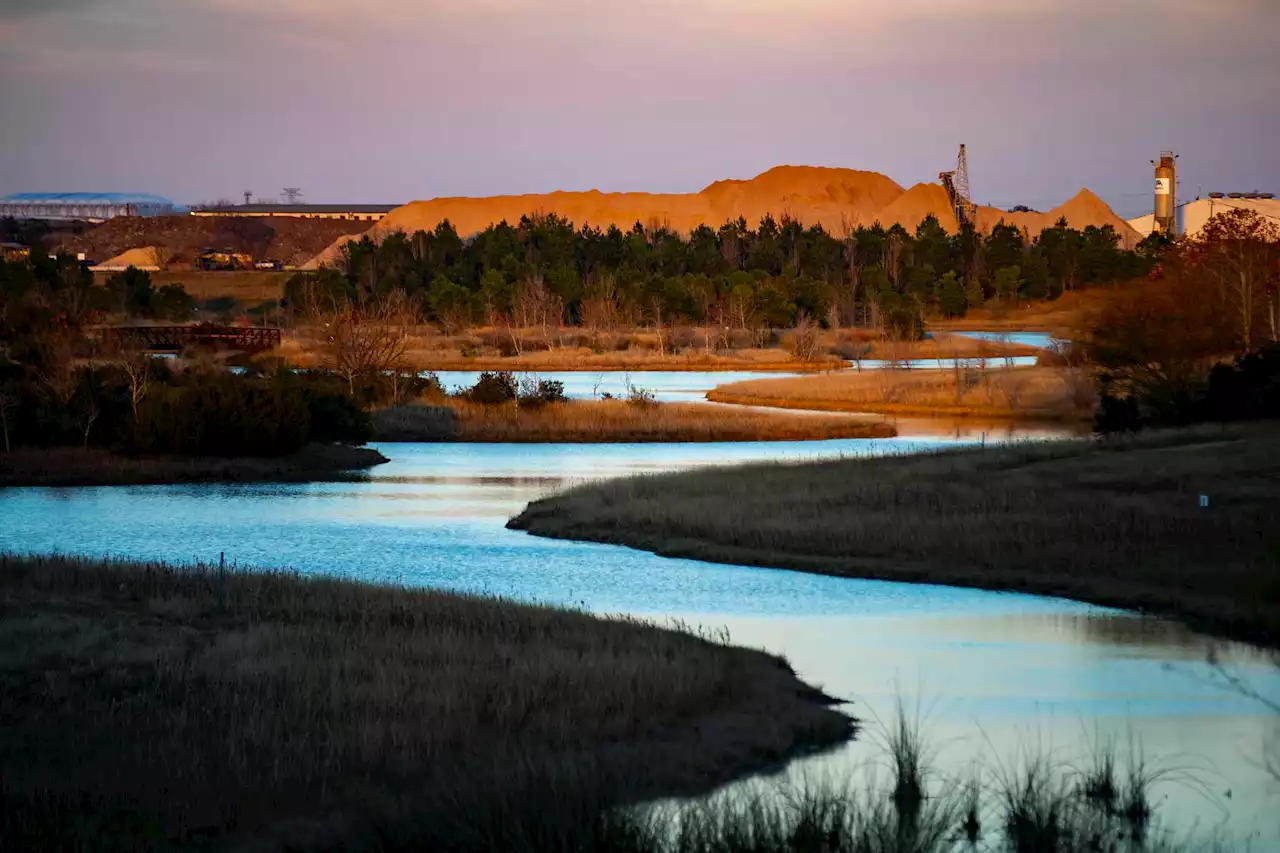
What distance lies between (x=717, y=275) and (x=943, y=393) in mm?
80226

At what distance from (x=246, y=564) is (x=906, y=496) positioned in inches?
504

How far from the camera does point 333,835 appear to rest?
10750 millimetres

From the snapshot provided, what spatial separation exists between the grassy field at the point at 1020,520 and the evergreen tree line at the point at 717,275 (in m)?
71.0

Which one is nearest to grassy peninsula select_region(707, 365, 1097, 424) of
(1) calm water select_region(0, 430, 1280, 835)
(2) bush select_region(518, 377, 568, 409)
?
(2) bush select_region(518, 377, 568, 409)

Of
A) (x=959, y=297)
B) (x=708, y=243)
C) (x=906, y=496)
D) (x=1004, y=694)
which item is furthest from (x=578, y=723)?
(x=708, y=243)

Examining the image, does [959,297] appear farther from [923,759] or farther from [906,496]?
[923,759]

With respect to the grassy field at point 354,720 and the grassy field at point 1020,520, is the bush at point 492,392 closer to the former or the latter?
the grassy field at point 1020,520

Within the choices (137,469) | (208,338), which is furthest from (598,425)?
(208,338)

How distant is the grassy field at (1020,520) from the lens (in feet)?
74.8

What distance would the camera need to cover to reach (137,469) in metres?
43.1

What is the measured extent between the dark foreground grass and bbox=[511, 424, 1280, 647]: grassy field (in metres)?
12.1

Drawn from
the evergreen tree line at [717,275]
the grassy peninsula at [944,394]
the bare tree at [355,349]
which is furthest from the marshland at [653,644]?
the evergreen tree line at [717,275]

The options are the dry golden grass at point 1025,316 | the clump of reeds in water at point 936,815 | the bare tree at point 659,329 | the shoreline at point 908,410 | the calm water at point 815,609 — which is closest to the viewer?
the clump of reeds in water at point 936,815

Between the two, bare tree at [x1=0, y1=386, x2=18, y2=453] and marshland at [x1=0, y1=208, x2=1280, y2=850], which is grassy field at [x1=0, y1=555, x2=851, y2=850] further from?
bare tree at [x1=0, y1=386, x2=18, y2=453]
